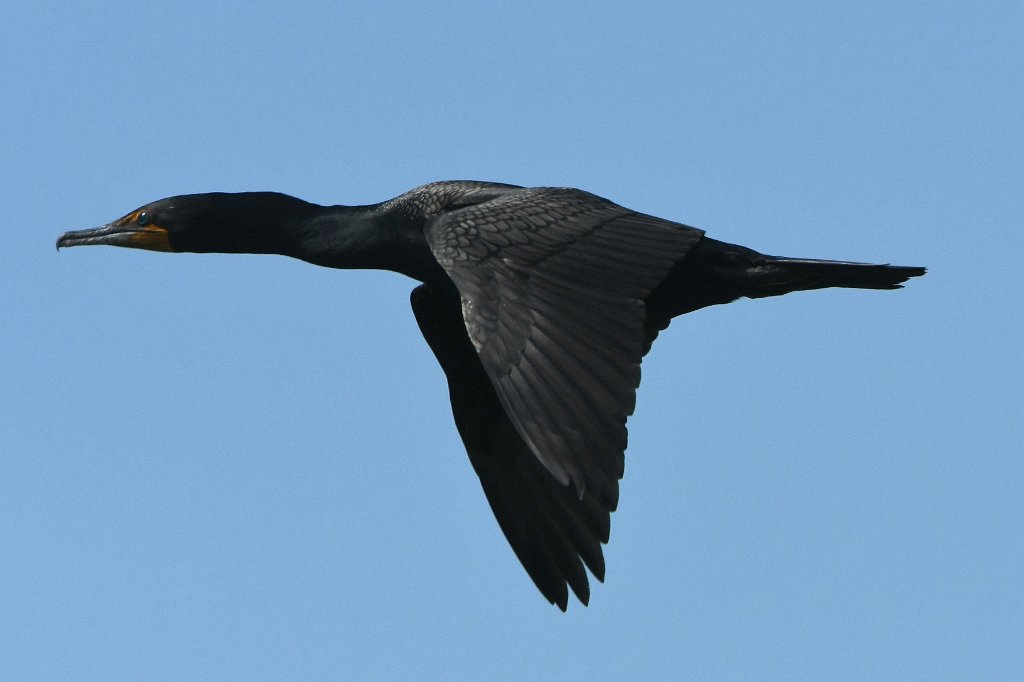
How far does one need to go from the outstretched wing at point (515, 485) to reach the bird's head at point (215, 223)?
39.1 inches

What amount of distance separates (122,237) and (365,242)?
5.49ft

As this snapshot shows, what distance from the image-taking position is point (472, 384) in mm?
11656

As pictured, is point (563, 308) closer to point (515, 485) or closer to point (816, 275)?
point (816, 275)

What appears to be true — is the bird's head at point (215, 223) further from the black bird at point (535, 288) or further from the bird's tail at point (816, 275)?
the bird's tail at point (816, 275)

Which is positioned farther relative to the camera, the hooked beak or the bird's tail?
the hooked beak

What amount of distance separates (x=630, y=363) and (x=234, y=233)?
364 cm

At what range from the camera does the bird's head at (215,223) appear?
11352 mm

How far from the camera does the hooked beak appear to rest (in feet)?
37.8

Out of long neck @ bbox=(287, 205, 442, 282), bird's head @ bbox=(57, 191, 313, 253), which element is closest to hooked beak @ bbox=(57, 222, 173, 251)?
bird's head @ bbox=(57, 191, 313, 253)

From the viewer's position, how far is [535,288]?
928cm

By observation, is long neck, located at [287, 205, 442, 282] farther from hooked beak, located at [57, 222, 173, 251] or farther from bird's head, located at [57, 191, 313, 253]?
hooked beak, located at [57, 222, 173, 251]

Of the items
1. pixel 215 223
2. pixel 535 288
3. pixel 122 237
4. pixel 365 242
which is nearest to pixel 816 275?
pixel 535 288

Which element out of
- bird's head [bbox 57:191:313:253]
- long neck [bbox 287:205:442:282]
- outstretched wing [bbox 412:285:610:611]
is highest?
bird's head [bbox 57:191:313:253]

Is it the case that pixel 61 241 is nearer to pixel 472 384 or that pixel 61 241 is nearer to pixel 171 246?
pixel 171 246
